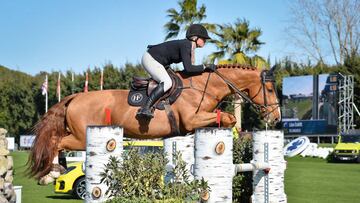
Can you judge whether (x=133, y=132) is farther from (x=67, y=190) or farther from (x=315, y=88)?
(x=315, y=88)

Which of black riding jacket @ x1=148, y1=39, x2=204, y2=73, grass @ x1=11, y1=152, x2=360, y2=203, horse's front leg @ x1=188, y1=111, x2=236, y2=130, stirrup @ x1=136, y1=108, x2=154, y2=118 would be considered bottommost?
grass @ x1=11, y1=152, x2=360, y2=203

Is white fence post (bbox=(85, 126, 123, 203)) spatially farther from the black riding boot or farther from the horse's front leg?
the horse's front leg

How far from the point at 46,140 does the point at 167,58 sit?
1.98m

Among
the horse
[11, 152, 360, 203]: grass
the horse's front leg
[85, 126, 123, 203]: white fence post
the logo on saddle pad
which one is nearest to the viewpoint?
[85, 126, 123, 203]: white fence post

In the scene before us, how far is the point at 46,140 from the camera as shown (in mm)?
7961

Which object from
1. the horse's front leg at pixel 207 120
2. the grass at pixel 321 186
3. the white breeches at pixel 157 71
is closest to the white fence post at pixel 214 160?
the horse's front leg at pixel 207 120

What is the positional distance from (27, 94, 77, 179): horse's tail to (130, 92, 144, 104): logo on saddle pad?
3.20 ft

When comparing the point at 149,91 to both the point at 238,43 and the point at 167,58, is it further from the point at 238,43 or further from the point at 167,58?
the point at 238,43

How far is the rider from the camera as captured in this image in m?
8.08

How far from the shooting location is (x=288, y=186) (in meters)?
14.7

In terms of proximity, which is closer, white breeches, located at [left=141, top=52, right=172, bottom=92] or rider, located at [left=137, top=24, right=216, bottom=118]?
rider, located at [left=137, top=24, right=216, bottom=118]

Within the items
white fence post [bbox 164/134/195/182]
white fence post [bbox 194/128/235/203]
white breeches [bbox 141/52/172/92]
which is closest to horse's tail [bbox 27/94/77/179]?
white breeches [bbox 141/52/172/92]

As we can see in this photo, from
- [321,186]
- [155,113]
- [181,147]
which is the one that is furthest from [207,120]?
[321,186]

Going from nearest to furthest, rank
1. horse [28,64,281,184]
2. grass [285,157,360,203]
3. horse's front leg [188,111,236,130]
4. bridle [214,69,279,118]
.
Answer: horse [28,64,281,184]
horse's front leg [188,111,236,130]
bridle [214,69,279,118]
grass [285,157,360,203]
